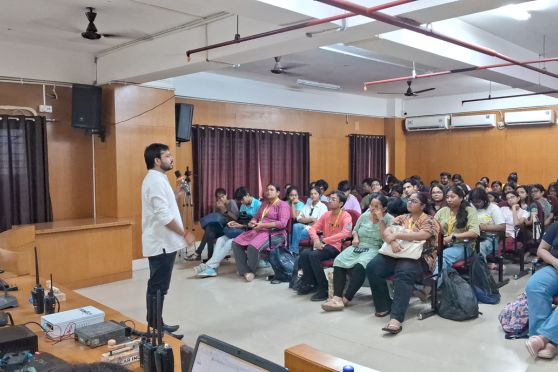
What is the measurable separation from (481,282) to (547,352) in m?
1.29

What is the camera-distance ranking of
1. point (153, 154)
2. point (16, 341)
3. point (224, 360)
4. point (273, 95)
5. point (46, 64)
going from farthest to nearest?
point (273, 95)
point (46, 64)
point (153, 154)
point (16, 341)
point (224, 360)

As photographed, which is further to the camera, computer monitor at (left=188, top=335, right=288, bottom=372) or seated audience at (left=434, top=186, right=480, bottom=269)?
seated audience at (left=434, top=186, right=480, bottom=269)

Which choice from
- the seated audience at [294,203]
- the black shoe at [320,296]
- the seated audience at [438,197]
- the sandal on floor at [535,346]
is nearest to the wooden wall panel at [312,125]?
the seated audience at [294,203]

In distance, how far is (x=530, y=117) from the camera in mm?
9031

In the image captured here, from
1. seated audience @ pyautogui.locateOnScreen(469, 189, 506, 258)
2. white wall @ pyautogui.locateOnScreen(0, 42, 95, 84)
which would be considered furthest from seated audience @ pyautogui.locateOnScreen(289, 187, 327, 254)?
white wall @ pyautogui.locateOnScreen(0, 42, 95, 84)

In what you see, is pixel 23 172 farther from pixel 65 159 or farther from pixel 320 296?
pixel 320 296

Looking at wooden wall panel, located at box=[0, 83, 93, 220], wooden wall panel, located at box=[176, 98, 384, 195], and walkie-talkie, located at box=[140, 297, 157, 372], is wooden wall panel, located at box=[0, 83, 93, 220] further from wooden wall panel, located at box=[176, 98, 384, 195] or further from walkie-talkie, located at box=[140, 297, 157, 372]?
walkie-talkie, located at box=[140, 297, 157, 372]

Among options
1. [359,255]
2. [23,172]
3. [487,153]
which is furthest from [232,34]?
[487,153]

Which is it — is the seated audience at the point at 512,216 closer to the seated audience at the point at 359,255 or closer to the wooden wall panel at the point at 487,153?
the seated audience at the point at 359,255

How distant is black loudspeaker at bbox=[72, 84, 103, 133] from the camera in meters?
5.65

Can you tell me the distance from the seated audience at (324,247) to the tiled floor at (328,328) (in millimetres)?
198

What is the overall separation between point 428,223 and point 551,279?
104 centimetres

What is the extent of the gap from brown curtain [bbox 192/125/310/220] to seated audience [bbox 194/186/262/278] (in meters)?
1.00

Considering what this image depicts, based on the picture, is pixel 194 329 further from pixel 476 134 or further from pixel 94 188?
pixel 476 134
